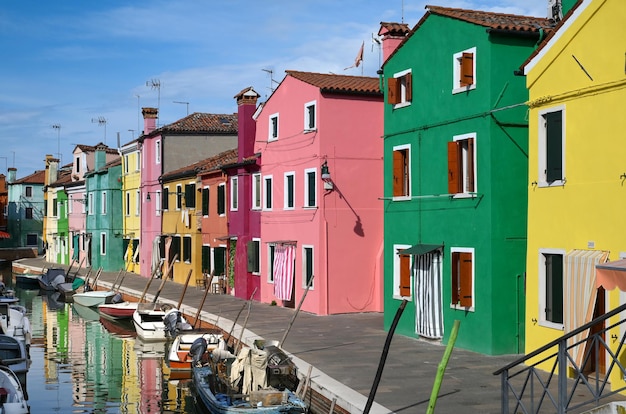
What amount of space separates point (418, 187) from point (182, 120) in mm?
29239

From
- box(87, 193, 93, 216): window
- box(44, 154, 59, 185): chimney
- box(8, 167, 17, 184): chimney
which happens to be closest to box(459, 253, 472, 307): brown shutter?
box(87, 193, 93, 216): window

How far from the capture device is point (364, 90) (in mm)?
29406

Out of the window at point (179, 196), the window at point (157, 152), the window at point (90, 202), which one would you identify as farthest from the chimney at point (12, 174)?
the window at point (179, 196)

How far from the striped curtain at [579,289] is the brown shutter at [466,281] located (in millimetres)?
4094

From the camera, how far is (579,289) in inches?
637

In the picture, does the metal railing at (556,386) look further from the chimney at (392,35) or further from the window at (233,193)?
the window at (233,193)

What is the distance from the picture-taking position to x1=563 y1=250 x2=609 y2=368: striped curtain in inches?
615

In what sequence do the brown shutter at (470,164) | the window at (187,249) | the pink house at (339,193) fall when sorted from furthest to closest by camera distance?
the window at (187,249) < the pink house at (339,193) < the brown shutter at (470,164)

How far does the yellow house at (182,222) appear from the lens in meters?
44.2

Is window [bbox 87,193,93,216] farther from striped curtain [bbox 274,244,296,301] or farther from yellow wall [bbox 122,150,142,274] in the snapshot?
striped curtain [bbox 274,244,296,301]

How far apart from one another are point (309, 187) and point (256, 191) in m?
5.79

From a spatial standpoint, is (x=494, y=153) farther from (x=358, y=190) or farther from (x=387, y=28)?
(x=358, y=190)

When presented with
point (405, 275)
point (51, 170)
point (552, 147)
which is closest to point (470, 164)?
point (552, 147)

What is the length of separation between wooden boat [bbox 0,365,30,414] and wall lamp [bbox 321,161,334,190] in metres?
12.9
